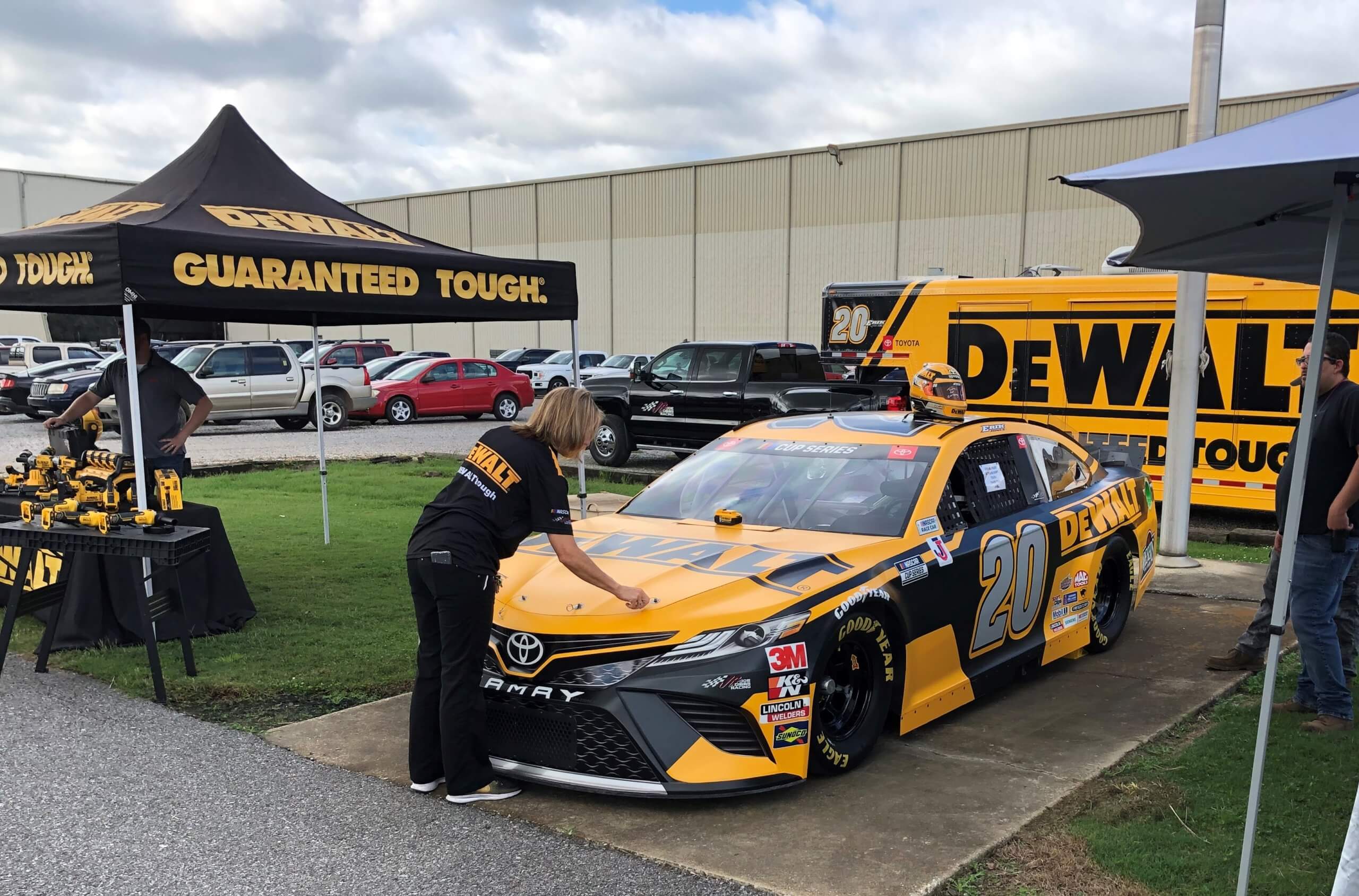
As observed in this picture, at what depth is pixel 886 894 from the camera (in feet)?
11.4

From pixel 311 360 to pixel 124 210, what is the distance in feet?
70.2

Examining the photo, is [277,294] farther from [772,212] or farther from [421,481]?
[772,212]

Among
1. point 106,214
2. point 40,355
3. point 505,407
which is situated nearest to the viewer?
point 106,214

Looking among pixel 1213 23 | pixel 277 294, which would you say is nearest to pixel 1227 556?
pixel 1213 23

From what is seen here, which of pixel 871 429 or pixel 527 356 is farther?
pixel 527 356

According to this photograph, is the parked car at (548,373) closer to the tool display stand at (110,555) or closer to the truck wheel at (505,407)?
the truck wheel at (505,407)

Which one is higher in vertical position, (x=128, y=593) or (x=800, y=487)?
(x=800, y=487)

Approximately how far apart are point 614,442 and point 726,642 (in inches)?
477

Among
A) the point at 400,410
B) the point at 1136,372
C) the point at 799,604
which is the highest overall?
the point at 1136,372

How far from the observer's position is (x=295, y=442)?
19.2 meters

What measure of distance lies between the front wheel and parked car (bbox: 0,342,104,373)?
24.6 meters

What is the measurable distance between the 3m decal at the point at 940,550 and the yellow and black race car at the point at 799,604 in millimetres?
18

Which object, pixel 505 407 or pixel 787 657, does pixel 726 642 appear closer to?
pixel 787 657

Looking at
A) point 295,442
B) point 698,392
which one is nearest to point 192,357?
point 295,442
